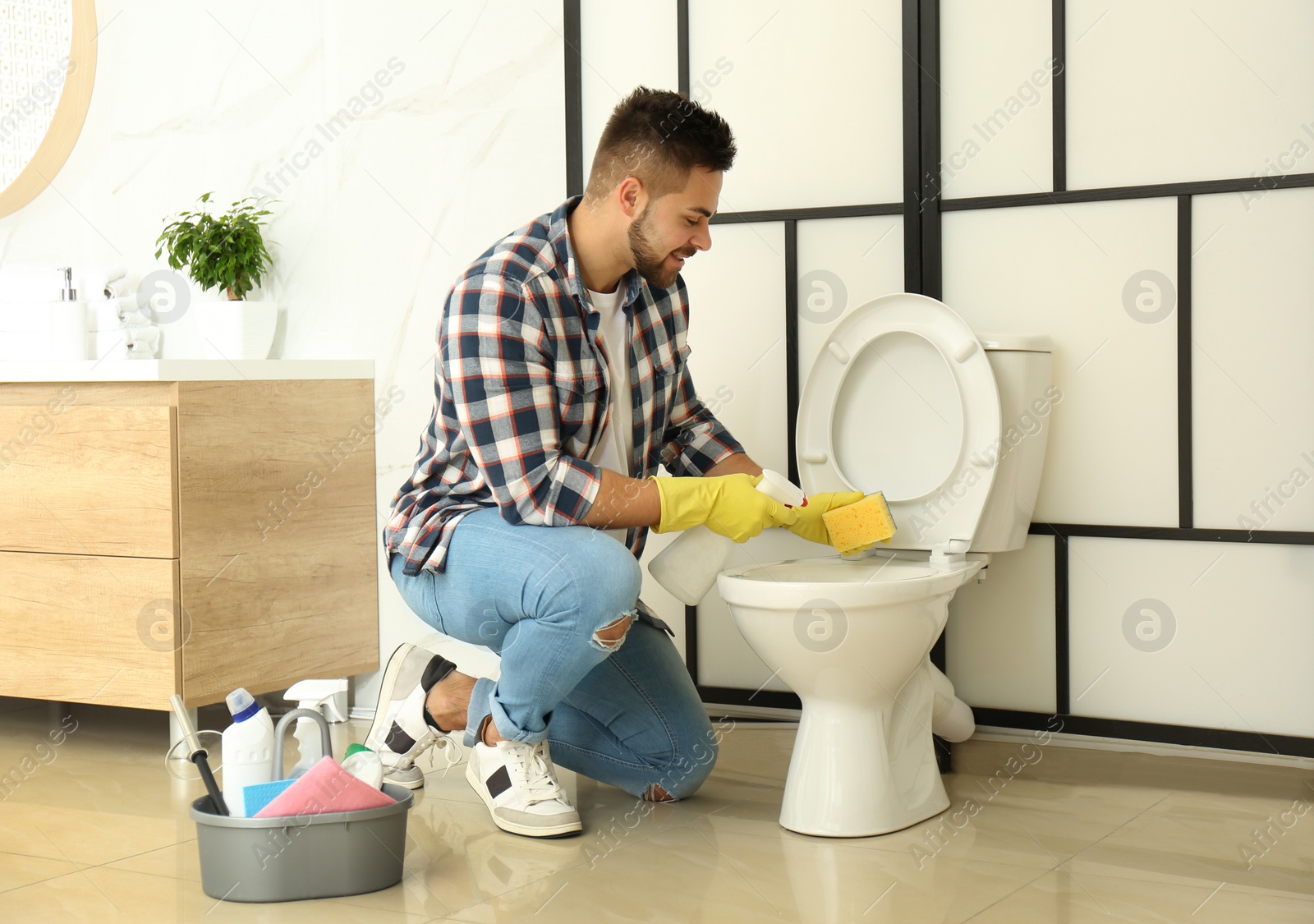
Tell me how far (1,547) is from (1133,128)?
215cm

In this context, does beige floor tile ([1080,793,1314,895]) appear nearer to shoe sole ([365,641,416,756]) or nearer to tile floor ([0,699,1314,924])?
tile floor ([0,699,1314,924])

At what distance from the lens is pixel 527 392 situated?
1.64 metres

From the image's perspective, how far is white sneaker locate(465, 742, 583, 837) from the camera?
5.61 feet

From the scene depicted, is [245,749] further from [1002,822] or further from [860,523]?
[1002,822]

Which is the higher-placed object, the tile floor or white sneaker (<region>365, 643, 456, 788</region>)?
white sneaker (<region>365, 643, 456, 788</region>)

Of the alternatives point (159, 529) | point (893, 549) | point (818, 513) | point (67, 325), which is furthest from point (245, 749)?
point (67, 325)

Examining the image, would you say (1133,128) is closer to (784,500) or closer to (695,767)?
(784,500)

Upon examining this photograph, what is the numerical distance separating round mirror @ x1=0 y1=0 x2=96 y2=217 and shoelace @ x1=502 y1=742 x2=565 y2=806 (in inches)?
76.2

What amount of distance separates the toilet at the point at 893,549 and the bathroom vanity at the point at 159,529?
97cm

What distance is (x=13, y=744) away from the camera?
232 centimetres

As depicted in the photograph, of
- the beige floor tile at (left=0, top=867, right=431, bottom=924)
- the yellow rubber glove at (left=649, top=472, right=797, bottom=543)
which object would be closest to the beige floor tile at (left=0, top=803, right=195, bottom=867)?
the beige floor tile at (left=0, top=867, right=431, bottom=924)

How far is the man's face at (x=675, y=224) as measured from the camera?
1.70 meters

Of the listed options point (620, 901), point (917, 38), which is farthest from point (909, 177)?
point (620, 901)

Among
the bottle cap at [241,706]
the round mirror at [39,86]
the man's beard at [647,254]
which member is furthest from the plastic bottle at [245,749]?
the round mirror at [39,86]
